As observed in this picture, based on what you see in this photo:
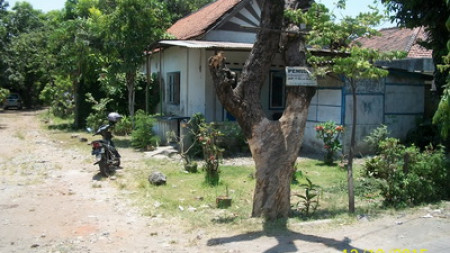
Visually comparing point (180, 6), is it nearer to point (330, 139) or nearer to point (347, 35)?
point (330, 139)

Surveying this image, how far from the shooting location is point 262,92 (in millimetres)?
14688

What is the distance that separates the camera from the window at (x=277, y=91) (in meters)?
14.8

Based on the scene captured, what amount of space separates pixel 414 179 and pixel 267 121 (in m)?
2.62

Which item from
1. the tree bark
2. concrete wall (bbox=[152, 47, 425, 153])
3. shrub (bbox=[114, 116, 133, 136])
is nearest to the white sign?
the tree bark

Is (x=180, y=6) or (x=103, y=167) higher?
(x=180, y=6)

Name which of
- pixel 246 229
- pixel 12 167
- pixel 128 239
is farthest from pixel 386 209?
pixel 12 167

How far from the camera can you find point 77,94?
59.1ft

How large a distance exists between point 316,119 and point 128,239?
8.55 metres

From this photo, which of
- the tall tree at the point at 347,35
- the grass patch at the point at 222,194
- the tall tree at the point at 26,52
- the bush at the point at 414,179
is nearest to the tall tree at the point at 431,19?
the grass patch at the point at 222,194

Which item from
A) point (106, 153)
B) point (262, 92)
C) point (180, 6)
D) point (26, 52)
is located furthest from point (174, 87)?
point (26, 52)

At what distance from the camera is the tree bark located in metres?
5.83

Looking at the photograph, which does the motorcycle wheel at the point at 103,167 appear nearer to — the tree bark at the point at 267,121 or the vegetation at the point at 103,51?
the tree bark at the point at 267,121

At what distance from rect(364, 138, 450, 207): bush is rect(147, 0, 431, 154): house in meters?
4.67

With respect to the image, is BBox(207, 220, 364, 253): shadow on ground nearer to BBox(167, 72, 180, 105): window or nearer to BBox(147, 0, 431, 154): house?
BBox(147, 0, 431, 154): house
